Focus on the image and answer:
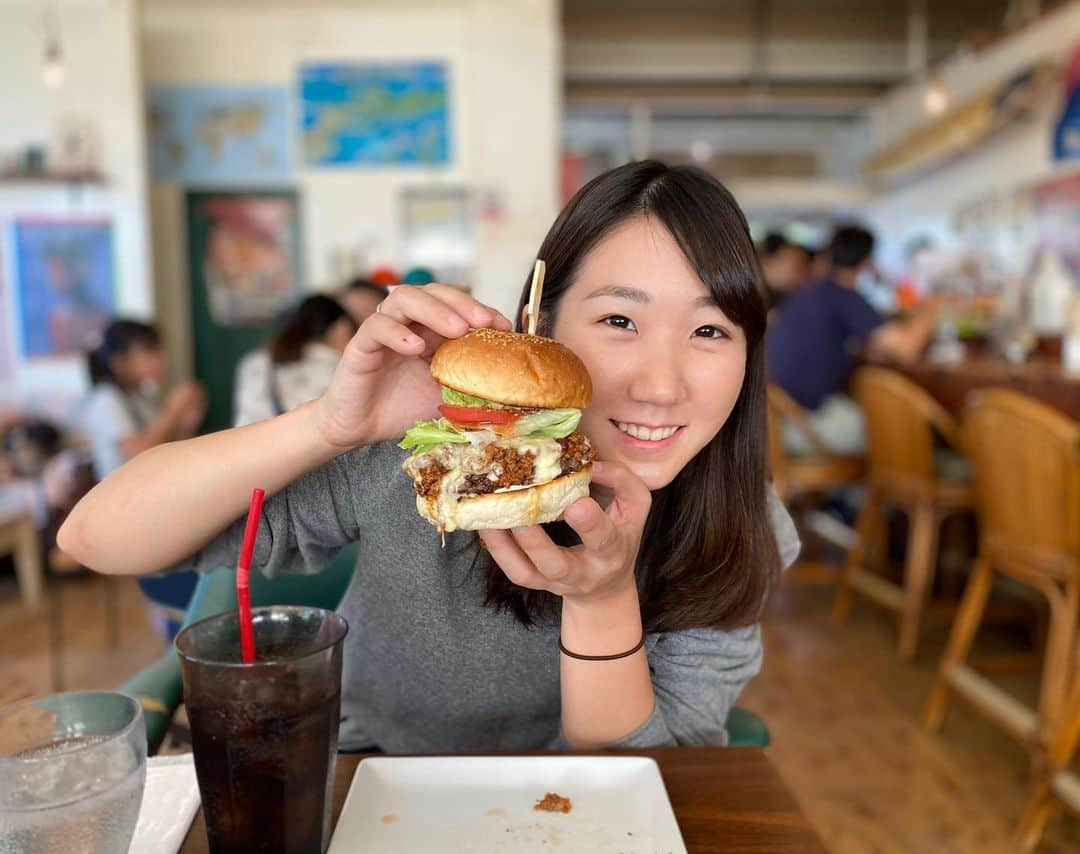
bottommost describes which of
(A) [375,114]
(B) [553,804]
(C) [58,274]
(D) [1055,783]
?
(D) [1055,783]

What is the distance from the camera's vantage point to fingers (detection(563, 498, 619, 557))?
942 mm

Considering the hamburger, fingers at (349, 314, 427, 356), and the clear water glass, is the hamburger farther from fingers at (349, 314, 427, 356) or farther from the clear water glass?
the clear water glass

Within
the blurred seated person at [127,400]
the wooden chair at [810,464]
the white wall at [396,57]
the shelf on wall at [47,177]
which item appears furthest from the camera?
the white wall at [396,57]

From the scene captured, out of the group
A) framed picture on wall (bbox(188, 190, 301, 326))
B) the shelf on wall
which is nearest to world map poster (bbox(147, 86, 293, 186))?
framed picture on wall (bbox(188, 190, 301, 326))

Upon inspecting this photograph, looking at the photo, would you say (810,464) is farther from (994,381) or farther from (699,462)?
(699,462)

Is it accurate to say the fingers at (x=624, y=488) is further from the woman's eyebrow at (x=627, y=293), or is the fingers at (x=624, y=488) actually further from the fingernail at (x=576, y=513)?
the woman's eyebrow at (x=627, y=293)

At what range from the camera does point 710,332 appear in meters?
1.17

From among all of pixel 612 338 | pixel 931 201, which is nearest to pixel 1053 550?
pixel 612 338

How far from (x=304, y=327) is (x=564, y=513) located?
242 cm

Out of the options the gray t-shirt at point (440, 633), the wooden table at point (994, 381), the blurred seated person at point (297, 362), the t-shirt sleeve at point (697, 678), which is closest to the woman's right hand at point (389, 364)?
the gray t-shirt at point (440, 633)

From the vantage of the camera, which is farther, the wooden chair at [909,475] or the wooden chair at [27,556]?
the wooden chair at [27,556]

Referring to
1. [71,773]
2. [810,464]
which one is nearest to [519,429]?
[71,773]

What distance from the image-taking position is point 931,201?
302 inches

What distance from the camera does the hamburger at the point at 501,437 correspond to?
1020mm
